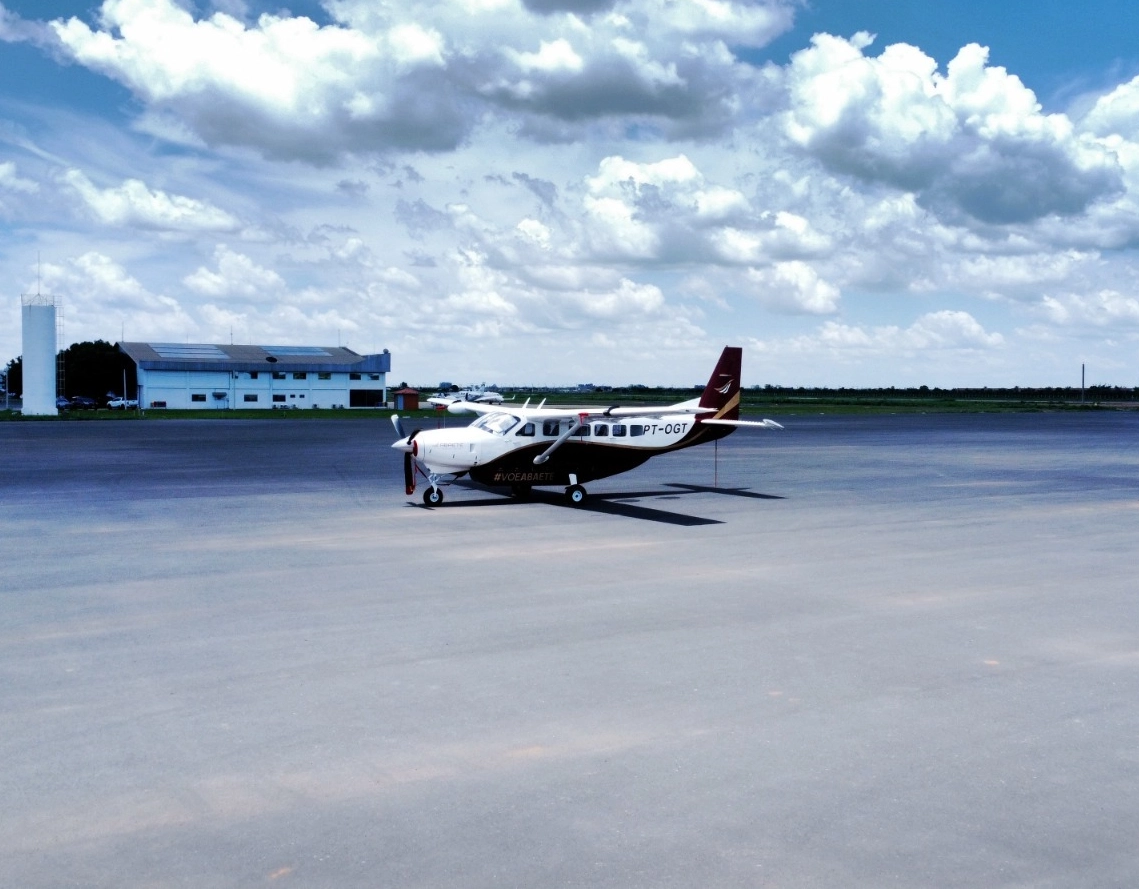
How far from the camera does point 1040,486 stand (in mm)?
27984

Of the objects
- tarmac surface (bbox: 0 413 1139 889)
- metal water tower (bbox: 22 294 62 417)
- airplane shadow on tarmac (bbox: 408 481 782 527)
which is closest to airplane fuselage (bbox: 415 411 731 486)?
airplane shadow on tarmac (bbox: 408 481 782 527)

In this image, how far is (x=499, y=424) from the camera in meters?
23.8

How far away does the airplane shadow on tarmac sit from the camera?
2108cm

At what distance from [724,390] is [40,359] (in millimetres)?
82496

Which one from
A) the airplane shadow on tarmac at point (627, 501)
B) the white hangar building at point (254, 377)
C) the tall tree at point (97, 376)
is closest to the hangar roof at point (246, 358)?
the white hangar building at point (254, 377)

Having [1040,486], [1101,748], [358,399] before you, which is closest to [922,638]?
[1101,748]

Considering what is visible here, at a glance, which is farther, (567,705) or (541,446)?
(541,446)

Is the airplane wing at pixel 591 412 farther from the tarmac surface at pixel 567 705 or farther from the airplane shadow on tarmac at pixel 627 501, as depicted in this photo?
the tarmac surface at pixel 567 705

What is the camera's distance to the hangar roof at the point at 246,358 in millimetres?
106062

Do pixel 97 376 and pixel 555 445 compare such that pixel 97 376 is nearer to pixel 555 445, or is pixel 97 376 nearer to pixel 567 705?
pixel 555 445

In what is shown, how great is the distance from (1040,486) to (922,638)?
65.4 ft

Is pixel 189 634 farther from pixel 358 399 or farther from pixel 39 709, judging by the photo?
pixel 358 399

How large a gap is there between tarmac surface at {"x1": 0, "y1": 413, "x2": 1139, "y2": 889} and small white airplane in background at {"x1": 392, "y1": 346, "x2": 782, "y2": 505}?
415 centimetres

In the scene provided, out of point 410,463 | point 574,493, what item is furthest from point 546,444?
point 410,463
